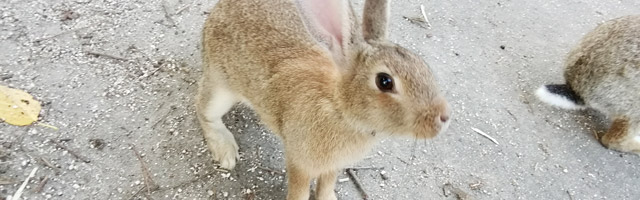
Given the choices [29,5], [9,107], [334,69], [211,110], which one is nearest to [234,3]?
[211,110]

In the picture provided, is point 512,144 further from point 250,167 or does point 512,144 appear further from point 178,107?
point 178,107

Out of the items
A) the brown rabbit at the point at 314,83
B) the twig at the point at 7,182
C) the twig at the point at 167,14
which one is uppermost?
the brown rabbit at the point at 314,83

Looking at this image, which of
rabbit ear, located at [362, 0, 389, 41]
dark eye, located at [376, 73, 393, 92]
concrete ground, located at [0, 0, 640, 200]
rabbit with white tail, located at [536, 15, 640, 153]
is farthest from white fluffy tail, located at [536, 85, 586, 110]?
dark eye, located at [376, 73, 393, 92]

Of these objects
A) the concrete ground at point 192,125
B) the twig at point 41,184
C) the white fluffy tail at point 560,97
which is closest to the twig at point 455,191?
the concrete ground at point 192,125


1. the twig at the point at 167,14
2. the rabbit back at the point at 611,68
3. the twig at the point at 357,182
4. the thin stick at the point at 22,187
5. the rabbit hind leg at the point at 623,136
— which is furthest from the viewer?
the twig at the point at 167,14

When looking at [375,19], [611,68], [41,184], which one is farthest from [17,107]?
[611,68]

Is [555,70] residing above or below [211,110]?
below

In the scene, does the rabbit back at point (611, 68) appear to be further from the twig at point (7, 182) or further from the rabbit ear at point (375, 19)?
the twig at point (7, 182)
